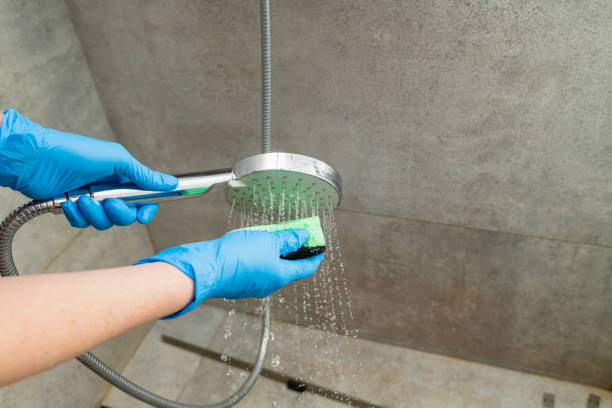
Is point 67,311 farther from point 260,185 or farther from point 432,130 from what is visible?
point 432,130

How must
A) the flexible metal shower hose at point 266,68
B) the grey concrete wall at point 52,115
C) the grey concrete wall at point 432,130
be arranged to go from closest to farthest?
the flexible metal shower hose at point 266,68
the grey concrete wall at point 432,130
the grey concrete wall at point 52,115

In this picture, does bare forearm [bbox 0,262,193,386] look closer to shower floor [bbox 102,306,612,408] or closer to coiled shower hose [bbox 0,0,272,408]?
coiled shower hose [bbox 0,0,272,408]

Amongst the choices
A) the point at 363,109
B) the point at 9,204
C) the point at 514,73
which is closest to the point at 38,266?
the point at 9,204

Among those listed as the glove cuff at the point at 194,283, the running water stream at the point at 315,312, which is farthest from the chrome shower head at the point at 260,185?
the running water stream at the point at 315,312

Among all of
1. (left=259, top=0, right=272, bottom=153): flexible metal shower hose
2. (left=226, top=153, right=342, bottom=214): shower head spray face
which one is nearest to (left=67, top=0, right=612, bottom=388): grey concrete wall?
(left=259, top=0, right=272, bottom=153): flexible metal shower hose

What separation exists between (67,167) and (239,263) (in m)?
0.39

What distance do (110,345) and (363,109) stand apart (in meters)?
1.21

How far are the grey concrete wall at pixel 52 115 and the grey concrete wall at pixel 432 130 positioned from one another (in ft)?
0.18

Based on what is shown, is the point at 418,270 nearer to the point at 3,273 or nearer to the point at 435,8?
the point at 435,8

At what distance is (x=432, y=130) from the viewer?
1.12 m

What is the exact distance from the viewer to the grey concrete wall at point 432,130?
0.98 metres

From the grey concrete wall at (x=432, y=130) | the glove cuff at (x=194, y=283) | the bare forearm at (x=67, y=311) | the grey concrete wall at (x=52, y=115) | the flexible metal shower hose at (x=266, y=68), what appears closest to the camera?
→ the bare forearm at (x=67, y=311)

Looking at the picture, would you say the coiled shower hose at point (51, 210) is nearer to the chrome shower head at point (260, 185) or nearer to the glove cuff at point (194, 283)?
the chrome shower head at point (260, 185)

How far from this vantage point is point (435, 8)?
3.13ft
